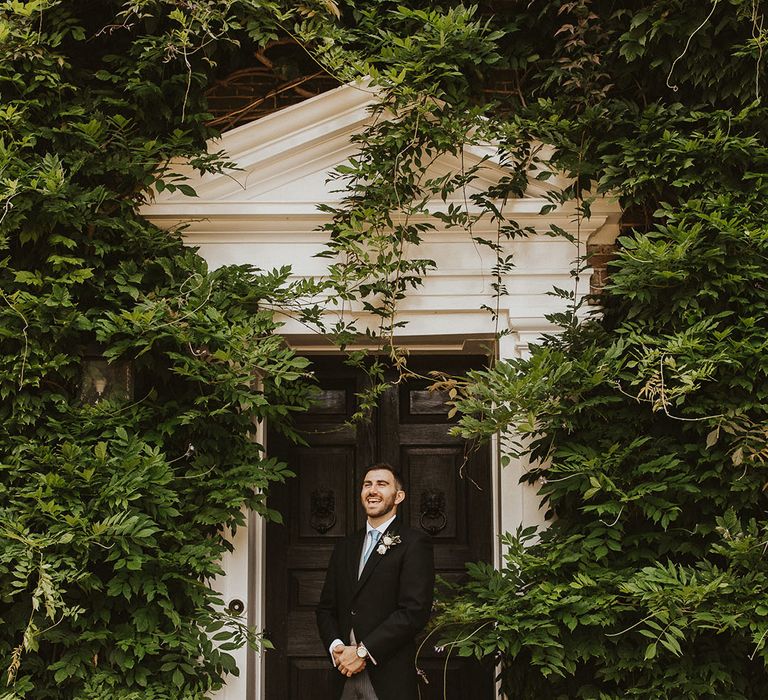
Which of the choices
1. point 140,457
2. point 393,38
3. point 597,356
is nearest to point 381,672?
point 140,457

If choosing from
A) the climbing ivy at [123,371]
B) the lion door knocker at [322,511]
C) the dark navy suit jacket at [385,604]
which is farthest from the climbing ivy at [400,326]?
the lion door knocker at [322,511]

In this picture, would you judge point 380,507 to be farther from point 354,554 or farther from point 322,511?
point 322,511

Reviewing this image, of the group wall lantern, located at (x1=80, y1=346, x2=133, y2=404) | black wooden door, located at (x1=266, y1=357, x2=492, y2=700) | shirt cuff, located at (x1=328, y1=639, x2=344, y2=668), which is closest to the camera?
shirt cuff, located at (x1=328, y1=639, x2=344, y2=668)

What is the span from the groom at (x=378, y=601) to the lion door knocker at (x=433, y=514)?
102cm

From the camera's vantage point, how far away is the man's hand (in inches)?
185

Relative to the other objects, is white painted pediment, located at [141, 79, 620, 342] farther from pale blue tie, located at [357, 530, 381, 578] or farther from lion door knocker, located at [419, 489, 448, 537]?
pale blue tie, located at [357, 530, 381, 578]

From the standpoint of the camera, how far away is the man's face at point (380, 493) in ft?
16.3

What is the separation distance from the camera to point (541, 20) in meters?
5.95

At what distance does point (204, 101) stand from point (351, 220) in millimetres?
1083

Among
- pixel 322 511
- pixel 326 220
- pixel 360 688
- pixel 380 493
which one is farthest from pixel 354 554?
pixel 326 220

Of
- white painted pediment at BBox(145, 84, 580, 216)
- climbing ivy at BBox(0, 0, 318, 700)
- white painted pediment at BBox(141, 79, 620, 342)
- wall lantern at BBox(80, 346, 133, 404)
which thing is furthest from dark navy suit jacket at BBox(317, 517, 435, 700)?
white painted pediment at BBox(145, 84, 580, 216)

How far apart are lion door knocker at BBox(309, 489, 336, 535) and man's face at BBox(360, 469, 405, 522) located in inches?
42.9

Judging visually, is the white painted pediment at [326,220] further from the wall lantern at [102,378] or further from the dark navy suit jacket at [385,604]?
the dark navy suit jacket at [385,604]

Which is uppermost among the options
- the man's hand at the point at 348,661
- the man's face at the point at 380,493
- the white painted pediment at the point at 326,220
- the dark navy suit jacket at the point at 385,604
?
the white painted pediment at the point at 326,220
